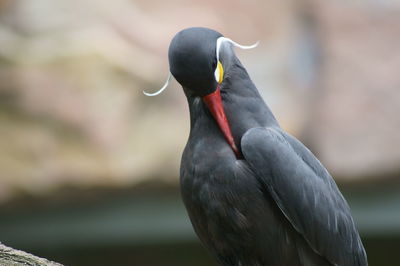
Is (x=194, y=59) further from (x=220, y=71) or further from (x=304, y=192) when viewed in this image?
(x=304, y=192)

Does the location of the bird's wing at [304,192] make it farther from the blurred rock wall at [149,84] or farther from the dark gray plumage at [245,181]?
the blurred rock wall at [149,84]

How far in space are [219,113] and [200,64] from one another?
244 millimetres

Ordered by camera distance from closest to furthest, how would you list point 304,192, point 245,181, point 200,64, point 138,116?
1. point 200,64
2. point 245,181
3. point 304,192
4. point 138,116

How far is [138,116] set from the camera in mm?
5914

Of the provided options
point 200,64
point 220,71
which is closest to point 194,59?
point 200,64

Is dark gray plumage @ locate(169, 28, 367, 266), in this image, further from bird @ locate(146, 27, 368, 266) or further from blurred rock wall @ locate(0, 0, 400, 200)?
blurred rock wall @ locate(0, 0, 400, 200)

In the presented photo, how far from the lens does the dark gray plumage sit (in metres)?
3.44

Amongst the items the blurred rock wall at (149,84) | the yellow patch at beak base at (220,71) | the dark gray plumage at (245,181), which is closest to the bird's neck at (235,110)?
the dark gray plumage at (245,181)

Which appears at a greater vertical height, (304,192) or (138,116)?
(138,116)

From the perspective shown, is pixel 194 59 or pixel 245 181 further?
pixel 245 181

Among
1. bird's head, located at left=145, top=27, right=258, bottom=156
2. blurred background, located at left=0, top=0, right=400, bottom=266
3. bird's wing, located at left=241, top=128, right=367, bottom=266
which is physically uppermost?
blurred background, located at left=0, top=0, right=400, bottom=266

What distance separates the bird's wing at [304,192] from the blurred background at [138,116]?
2.04m

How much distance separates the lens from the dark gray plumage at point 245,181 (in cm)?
344

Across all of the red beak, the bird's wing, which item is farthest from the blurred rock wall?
the red beak
